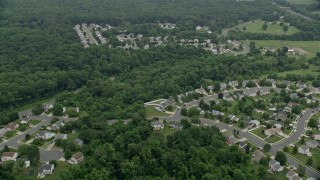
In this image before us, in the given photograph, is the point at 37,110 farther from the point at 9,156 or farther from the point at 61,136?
the point at 9,156

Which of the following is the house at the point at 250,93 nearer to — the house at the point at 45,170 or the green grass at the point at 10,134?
the house at the point at 45,170

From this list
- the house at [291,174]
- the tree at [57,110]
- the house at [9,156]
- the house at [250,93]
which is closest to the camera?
the house at [291,174]

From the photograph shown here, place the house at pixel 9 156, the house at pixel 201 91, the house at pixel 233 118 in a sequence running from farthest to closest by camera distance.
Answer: the house at pixel 201 91 < the house at pixel 233 118 < the house at pixel 9 156

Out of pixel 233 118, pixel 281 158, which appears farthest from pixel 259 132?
pixel 281 158

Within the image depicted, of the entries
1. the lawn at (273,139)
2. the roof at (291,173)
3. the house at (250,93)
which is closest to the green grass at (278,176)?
the roof at (291,173)

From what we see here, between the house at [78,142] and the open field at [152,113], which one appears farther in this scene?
the open field at [152,113]

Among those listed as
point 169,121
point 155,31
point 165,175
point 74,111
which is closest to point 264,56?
point 155,31

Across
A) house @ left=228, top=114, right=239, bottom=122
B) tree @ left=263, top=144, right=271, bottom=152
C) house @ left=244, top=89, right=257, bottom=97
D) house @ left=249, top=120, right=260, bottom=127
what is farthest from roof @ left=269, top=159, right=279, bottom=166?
house @ left=244, top=89, right=257, bottom=97

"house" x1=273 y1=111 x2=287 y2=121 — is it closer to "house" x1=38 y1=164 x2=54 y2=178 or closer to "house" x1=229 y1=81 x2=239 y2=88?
"house" x1=229 y1=81 x2=239 y2=88
